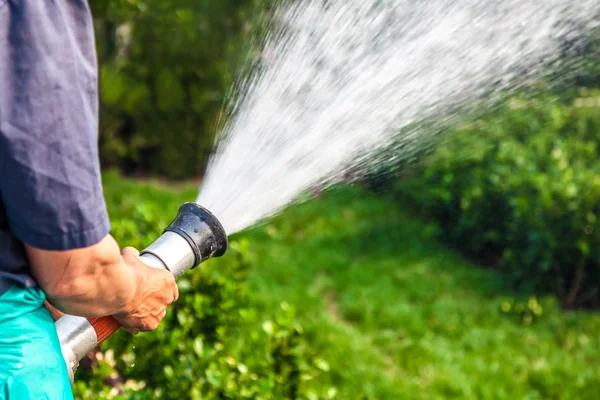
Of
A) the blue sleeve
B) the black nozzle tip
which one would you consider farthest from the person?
the black nozzle tip

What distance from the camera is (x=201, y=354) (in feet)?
9.00

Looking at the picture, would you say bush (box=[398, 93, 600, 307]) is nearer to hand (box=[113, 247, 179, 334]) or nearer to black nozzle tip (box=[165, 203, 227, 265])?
black nozzle tip (box=[165, 203, 227, 265])

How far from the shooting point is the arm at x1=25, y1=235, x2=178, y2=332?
1.39 metres

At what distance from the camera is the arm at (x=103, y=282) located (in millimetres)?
1394

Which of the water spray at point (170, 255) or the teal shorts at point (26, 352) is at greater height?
the teal shorts at point (26, 352)

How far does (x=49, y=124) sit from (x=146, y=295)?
0.52m

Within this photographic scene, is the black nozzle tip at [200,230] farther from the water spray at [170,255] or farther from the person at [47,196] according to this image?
the person at [47,196]

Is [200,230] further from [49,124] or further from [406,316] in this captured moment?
[406,316]

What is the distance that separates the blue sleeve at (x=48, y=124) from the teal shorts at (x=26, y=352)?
185 mm

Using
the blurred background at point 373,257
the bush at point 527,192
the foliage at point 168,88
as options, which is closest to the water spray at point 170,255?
the blurred background at point 373,257

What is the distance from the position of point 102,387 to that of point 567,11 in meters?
2.52

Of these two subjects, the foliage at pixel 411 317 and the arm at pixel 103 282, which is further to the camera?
the foliage at pixel 411 317

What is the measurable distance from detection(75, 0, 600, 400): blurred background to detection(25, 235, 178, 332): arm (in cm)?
94

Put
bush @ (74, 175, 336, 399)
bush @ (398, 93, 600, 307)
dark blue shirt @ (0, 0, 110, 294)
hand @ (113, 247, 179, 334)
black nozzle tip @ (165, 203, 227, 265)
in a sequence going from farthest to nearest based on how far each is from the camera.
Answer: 1. bush @ (398, 93, 600, 307)
2. bush @ (74, 175, 336, 399)
3. black nozzle tip @ (165, 203, 227, 265)
4. hand @ (113, 247, 179, 334)
5. dark blue shirt @ (0, 0, 110, 294)
